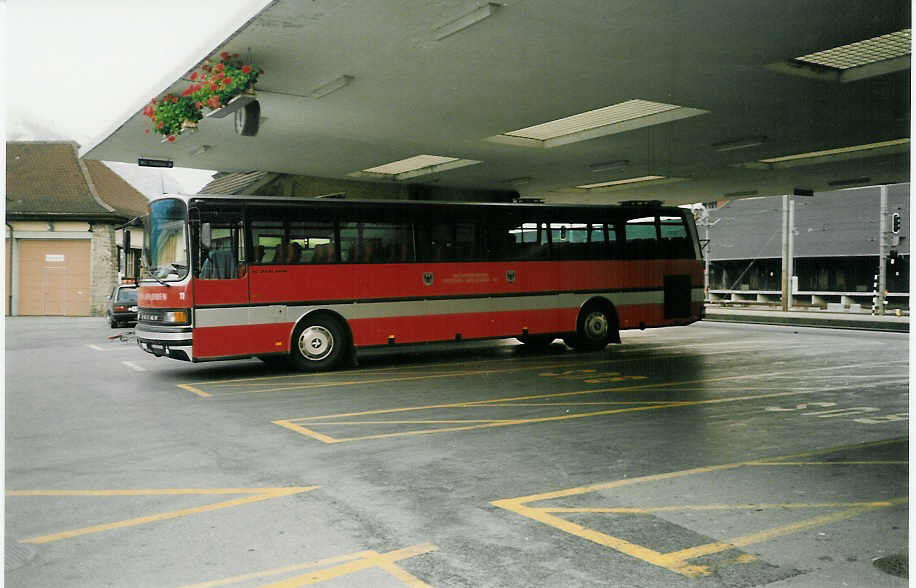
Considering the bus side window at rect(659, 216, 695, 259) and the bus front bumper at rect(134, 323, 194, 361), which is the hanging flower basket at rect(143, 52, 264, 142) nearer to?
the bus front bumper at rect(134, 323, 194, 361)

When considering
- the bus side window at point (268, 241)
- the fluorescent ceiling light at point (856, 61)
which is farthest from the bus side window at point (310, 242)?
the fluorescent ceiling light at point (856, 61)

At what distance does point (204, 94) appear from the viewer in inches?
440

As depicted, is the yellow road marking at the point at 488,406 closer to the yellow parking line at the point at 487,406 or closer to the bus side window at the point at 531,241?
the yellow parking line at the point at 487,406

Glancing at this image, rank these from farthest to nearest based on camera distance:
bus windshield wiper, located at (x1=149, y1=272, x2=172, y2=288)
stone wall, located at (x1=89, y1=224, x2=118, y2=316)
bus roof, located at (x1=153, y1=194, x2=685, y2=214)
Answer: stone wall, located at (x1=89, y1=224, x2=118, y2=316), bus roof, located at (x1=153, y1=194, x2=685, y2=214), bus windshield wiper, located at (x1=149, y1=272, x2=172, y2=288)

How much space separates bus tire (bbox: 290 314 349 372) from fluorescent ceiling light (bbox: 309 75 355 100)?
4011 mm

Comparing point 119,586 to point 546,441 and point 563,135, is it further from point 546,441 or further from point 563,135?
point 563,135

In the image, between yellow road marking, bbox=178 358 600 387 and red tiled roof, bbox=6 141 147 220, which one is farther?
red tiled roof, bbox=6 141 147 220

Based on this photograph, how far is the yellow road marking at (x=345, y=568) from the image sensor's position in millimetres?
4438

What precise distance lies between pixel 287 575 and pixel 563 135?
45.5ft

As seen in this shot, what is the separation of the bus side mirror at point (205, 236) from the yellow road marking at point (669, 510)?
360 inches

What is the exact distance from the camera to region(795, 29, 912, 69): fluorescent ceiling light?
1036 centimetres

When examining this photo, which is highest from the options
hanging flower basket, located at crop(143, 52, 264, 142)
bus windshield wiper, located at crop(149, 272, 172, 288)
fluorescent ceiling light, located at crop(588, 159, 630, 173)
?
fluorescent ceiling light, located at crop(588, 159, 630, 173)

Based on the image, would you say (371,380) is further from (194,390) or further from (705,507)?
(705,507)

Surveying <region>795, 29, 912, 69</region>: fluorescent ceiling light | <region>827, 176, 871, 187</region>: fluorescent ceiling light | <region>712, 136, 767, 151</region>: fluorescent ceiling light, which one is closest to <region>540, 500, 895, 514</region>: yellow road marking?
<region>795, 29, 912, 69</region>: fluorescent ceiling light
